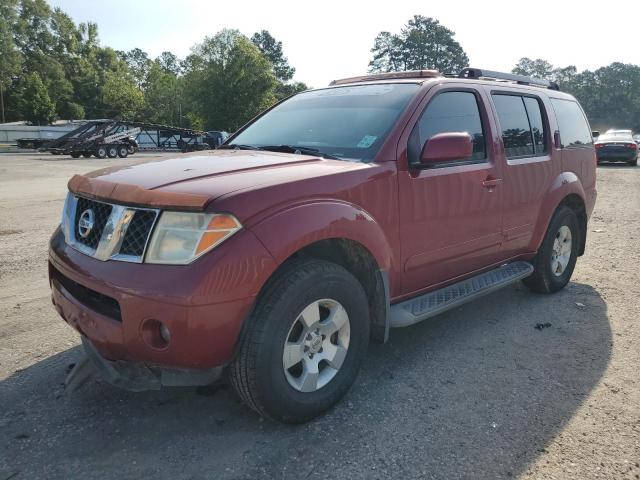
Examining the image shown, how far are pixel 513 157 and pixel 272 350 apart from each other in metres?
2.69

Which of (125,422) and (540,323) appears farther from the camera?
(540,323)

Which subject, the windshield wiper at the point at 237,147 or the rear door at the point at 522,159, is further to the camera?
the rear door at the point at 522,159

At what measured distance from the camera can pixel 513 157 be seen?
13.1ft

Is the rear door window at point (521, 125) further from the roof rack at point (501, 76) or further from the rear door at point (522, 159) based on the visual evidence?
the roof rack at point (501, 76)

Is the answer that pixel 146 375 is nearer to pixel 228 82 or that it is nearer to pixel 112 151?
pixel 112 151

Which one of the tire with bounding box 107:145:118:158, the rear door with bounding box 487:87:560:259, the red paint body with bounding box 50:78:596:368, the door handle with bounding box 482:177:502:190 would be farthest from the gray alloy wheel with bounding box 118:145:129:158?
the door handle with bounding box 482:177:502:190

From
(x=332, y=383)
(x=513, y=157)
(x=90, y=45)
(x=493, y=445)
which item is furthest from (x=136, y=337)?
(x=90, y=45)

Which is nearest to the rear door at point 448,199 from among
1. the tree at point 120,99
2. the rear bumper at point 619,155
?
the rear bumper at point 619,155

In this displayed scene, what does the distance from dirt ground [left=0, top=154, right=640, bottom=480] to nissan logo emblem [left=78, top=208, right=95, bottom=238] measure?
3.23ft

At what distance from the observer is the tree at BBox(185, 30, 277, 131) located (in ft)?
184

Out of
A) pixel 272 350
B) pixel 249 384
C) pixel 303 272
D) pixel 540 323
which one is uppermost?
pixel 303 272

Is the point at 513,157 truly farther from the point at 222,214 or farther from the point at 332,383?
the point at 222,214

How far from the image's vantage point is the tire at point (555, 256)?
4.56 metres

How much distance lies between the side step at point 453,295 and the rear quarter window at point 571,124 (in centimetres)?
144
